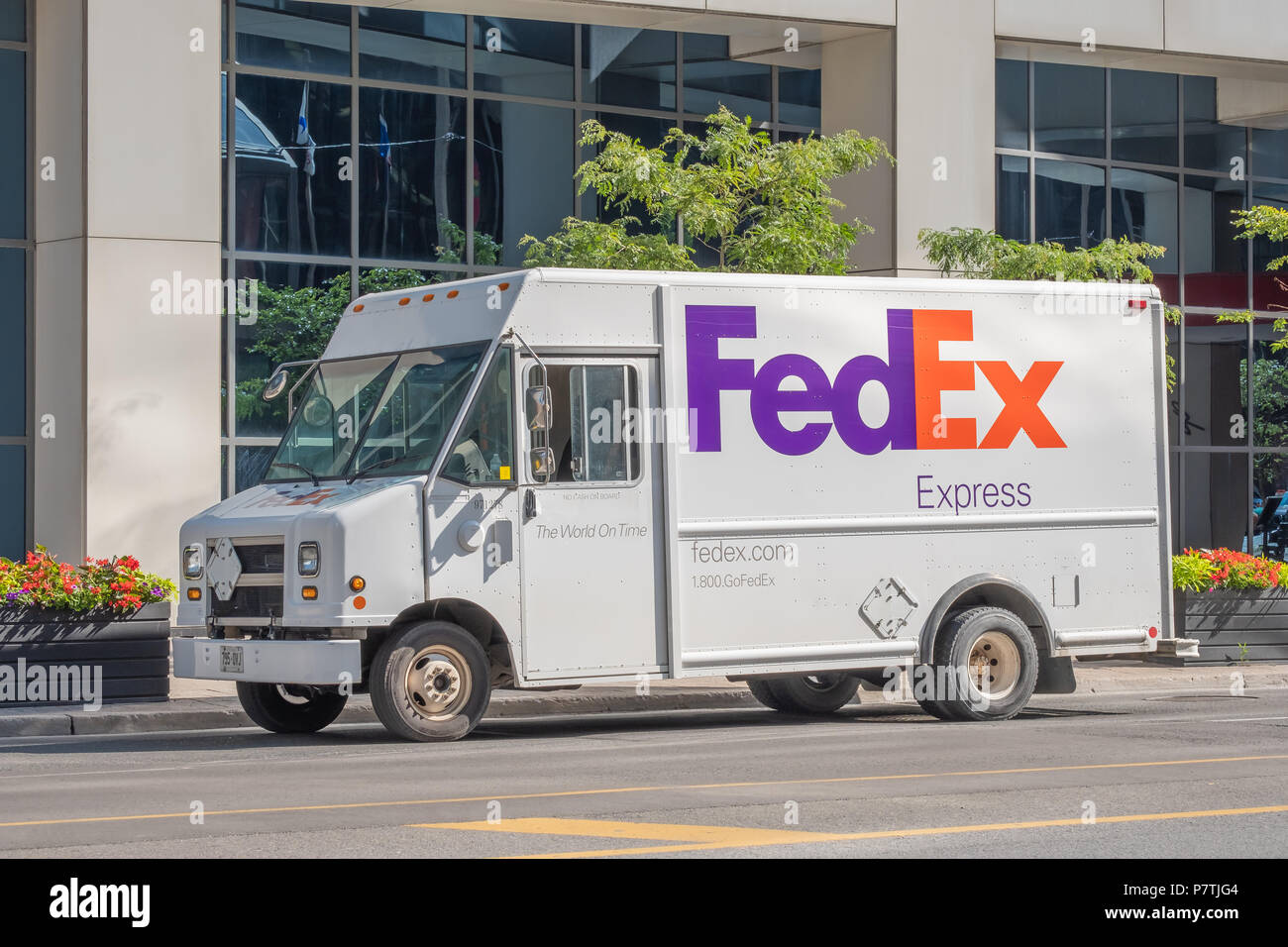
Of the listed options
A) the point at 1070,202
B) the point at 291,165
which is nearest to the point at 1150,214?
the point at 1070,202

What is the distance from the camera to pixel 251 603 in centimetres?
1302

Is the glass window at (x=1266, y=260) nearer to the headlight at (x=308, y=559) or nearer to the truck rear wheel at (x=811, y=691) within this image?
the truck rear wheel at (x=811, y=691)

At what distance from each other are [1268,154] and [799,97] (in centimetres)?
944

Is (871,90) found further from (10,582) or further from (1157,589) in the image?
(10,582)

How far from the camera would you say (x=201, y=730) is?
48.8 feet

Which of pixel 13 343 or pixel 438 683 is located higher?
pixel 13 343

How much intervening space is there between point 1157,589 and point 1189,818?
6.56m

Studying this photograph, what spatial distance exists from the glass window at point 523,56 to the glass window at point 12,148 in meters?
5.65

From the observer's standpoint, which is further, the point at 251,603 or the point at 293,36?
the point at 293,36

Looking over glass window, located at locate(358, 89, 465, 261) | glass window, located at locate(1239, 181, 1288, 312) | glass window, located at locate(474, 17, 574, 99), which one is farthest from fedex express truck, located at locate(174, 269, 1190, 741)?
glass window, located at locate(1239, 181, 1288, 312)

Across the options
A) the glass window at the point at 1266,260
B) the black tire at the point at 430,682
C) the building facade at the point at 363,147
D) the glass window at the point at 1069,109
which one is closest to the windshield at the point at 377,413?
the black tire at the point at 430,682

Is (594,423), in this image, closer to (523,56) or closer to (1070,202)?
(523,56)

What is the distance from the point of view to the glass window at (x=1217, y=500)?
3108cm

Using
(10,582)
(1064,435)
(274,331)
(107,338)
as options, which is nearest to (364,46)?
(274,331)
